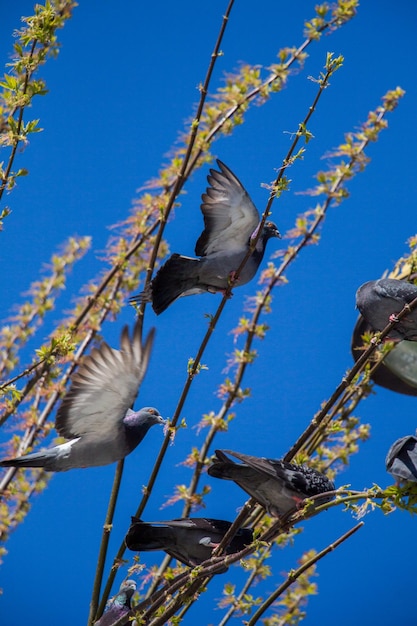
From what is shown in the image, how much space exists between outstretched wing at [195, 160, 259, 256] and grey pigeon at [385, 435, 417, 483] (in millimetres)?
1609

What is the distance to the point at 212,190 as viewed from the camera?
14.9 feet

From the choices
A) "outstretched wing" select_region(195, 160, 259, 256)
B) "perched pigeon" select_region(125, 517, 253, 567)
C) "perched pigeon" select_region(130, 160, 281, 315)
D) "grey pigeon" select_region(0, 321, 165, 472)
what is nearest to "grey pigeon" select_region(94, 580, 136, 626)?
"perched pigeon" select_region(125, 517, 253, 567)

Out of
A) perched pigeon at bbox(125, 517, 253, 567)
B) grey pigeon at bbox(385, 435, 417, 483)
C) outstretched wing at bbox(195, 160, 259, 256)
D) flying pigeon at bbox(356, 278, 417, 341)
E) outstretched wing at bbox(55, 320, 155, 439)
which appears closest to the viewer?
grey pigeon at bbox(385, 435, 417, 483)

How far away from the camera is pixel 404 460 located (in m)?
3.21

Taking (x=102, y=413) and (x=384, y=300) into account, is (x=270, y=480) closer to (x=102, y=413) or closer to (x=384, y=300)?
(x=102, y=413)

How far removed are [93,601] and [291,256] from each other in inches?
84.1

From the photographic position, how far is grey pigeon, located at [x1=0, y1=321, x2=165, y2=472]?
3.67 m

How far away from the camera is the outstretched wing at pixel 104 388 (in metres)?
3.65

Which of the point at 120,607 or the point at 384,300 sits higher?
the point at 384,300

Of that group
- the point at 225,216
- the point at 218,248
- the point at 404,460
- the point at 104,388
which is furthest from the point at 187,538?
the point at 225,216

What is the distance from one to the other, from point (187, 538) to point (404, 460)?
1.32m

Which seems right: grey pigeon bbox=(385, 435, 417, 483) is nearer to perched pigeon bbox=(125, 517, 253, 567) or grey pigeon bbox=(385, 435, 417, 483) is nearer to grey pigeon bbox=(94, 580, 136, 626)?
perched pigeon bbox=(125, 517, 253, 567)

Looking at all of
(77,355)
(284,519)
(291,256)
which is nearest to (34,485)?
(77,355)

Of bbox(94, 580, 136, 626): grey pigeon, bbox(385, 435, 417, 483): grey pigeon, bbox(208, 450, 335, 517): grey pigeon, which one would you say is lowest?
bbox(385, 435, 417, 483): grey pigeon
